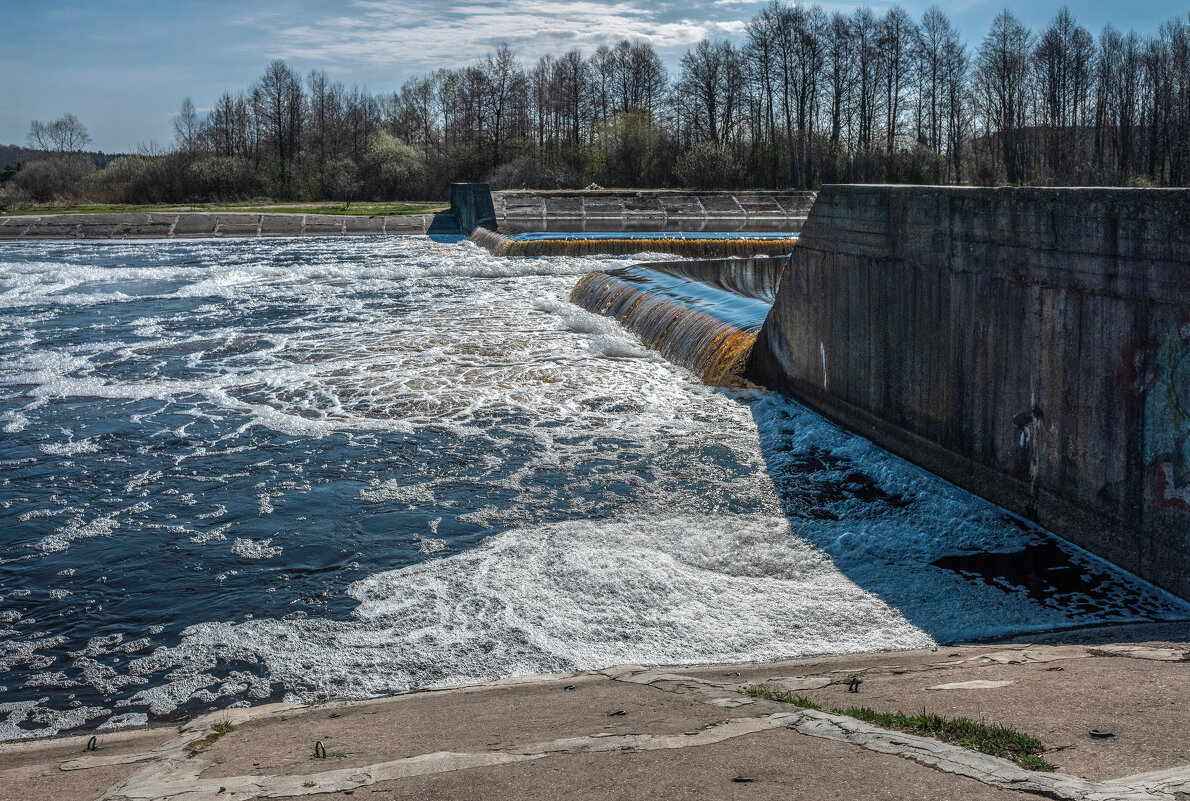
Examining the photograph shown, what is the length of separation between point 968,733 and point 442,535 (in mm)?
4245

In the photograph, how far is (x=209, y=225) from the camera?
3403 centimetres

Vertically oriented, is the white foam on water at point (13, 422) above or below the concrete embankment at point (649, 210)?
below

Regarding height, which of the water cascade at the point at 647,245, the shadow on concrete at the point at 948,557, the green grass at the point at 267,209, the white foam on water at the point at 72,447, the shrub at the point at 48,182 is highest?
the shrub at the point at 48,182

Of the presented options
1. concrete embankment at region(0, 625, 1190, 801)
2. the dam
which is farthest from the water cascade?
concrete embankment at region(0, 625, 1190, 801)

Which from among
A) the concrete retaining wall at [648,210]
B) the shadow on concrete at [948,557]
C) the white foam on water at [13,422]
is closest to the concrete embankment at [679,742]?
the shadow on concrete at [948,557]

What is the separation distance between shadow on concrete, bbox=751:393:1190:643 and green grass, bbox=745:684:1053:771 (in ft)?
6.22

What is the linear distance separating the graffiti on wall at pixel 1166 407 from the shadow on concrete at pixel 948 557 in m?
0.59

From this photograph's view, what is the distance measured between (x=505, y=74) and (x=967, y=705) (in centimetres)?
5392

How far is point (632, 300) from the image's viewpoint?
1470cm

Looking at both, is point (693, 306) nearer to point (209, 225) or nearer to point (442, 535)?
point (442, 535)

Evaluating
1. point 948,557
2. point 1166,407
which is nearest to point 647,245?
point 948,557

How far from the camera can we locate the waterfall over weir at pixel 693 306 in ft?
36.6

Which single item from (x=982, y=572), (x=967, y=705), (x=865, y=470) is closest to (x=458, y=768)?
(x=967, y=705)

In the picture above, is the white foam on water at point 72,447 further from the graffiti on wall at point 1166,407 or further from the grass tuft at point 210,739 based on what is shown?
the graffiti on wall at point 1166,407
